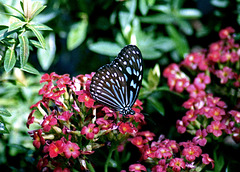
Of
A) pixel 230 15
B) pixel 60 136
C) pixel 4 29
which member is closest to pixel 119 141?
pixel 60 136

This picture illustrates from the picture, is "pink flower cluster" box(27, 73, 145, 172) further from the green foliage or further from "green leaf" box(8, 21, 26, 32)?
"green leaf" box(8, 21, 26, 32)

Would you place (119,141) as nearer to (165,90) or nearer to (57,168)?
(57,168)

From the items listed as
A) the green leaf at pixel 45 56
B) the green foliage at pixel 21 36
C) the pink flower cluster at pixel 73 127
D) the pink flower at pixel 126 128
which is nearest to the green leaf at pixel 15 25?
the green foliage at pixel 21 36

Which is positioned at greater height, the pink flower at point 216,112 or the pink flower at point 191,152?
the pink flower at point 216,112

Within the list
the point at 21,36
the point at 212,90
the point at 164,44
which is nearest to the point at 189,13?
the point at 164,44

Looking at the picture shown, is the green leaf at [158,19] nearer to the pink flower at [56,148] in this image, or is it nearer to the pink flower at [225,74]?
the pink flower at [225,74]
